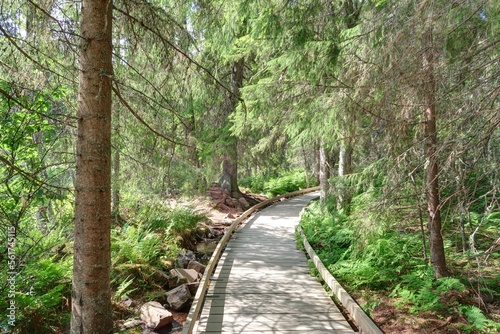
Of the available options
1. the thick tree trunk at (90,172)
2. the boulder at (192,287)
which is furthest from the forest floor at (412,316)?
the thick tree trunk at (90,172)

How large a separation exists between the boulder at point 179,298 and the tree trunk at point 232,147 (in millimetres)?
9769

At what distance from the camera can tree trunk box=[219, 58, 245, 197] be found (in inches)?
634

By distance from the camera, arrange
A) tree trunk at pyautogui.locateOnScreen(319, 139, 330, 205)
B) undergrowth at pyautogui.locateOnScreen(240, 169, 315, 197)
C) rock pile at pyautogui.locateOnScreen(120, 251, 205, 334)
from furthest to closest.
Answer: undergrowth at pyautogui.locateOnScreen(240, 169, 315, 197) → tree trunk at pyautogui.locateOnScreen(319, 139, 330, 205) → rock pile at pyautogui.locateOnScreen(120, 251, 205, 334)

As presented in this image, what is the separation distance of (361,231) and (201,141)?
11.2 meters

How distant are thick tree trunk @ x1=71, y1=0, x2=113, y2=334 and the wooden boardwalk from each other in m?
1.95

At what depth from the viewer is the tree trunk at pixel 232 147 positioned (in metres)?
16.1

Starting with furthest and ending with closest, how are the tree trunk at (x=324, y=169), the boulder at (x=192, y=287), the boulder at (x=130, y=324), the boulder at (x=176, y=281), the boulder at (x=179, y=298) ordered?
the tree trunk at (x=324, y=169) < the boulder at (x=176, y=281) < the boulder at (x=192, y=287) < the boulder at (x=179, y=298) < the boulder at (x=130, y=324)

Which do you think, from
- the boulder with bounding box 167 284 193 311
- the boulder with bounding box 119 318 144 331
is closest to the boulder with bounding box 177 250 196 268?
the boulder with bounding box 167 284 193 311

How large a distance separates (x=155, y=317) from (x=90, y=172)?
329cm

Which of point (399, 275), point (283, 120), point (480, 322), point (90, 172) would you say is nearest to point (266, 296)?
point (399, 275)

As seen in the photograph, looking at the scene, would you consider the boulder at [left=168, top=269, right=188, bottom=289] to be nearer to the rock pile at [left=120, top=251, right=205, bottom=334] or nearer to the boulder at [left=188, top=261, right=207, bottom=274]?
the rock pile at [left=120, top=251, right=205, bottom=334]

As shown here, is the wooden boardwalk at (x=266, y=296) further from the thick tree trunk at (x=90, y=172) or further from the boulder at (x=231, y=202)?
the boulder at (x=231, y=202)

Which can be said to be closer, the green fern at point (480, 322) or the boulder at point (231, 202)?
the green fern at point (480, 322)

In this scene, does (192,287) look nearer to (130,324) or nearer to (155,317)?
(155,317)
